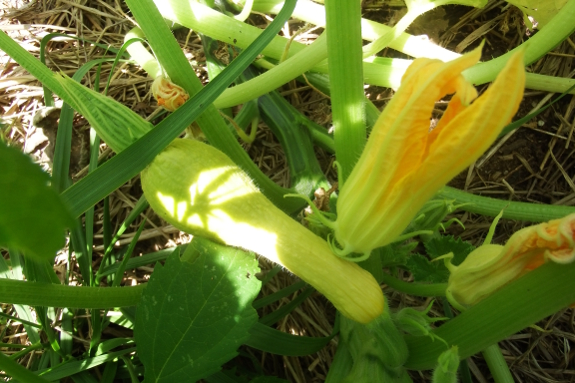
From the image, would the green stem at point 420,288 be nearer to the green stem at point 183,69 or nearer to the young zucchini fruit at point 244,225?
the young zucchini fruit at point 244,225

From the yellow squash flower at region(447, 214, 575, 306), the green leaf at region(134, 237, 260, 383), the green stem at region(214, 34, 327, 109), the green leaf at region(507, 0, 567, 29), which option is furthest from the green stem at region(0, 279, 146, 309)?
the green leaf at region(507, 0, 567, 29)

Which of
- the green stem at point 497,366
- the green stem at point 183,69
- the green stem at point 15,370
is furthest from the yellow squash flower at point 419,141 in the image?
the green stem at point 497,366

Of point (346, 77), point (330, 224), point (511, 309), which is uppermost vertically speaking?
point (346, 77)

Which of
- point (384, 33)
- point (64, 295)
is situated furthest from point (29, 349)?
point (384, 33)

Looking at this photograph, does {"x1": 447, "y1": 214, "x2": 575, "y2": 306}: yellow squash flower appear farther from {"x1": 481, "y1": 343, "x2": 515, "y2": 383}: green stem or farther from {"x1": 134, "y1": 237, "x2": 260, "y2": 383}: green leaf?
{"x1": 481, "y1": 343, "x2": 515, "y2": 383}: green stem

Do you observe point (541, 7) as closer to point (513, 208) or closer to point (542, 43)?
point (542, 43)

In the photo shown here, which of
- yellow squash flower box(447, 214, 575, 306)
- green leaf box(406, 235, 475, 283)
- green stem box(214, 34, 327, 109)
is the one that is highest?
green stem box(214, 34, 327, 109)
